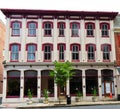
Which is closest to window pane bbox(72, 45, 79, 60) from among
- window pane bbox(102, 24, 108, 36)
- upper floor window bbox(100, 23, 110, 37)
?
upper floor window bbox(100, 23, 110, 37)

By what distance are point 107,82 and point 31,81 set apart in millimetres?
10120

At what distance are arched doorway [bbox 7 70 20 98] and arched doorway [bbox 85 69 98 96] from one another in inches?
356

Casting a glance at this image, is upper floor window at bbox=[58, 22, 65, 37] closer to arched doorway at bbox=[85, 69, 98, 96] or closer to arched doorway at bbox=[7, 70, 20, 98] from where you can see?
arched doorway at bbox=[85, 69, 98, 96]

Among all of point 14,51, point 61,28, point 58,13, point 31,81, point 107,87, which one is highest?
point 58,13

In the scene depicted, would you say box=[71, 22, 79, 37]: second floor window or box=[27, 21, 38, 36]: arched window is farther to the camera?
box=[71, 22, 79, 37]: second floor window

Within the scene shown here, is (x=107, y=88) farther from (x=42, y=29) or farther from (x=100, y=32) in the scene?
(x=42, y=29)

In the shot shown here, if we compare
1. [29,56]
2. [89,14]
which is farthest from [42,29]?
[89,14]

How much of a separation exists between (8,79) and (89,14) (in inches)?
551

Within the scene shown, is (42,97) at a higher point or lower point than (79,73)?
lower

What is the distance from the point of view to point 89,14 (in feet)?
108

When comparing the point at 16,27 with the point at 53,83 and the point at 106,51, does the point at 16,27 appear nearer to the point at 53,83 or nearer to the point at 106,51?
the point at 53,83

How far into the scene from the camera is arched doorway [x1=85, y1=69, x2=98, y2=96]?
31505mm

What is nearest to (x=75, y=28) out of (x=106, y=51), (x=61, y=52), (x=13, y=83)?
(x=61, y=52)

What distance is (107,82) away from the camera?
31812 mm
